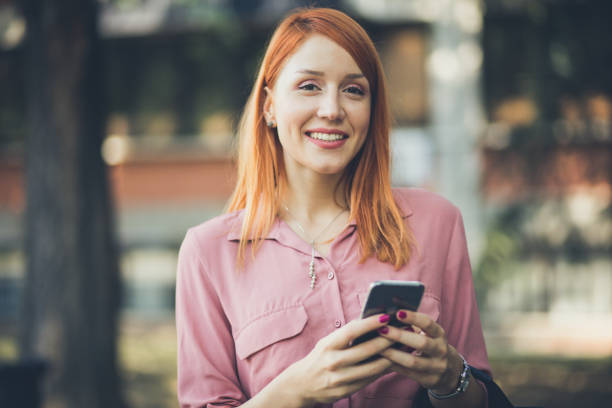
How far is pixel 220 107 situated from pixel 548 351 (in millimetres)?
6805

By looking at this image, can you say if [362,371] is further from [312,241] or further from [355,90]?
[355,90]

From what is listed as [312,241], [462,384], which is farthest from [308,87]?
[462,384]

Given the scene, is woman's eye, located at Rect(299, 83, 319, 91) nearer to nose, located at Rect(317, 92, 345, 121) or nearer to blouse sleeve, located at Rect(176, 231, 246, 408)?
nose, located at Rect(317, 92, 345, 121)

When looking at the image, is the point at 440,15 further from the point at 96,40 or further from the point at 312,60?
the point at 312,60

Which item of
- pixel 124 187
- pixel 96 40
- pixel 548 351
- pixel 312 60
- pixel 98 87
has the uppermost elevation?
pixel 96 40

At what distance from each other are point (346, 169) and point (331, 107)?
353 millimetres

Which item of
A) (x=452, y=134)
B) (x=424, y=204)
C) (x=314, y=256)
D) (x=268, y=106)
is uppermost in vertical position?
(x=452, y=134)

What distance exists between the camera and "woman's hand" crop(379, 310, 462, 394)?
1.80 meters

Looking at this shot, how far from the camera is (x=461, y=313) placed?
2221 millimetres

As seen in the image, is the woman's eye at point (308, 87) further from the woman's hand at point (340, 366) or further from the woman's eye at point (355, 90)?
the woman's hand at point (340, 366)

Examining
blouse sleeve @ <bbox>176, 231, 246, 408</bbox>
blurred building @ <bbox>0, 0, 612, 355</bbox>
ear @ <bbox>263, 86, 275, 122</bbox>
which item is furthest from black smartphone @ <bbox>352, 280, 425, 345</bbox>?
blurred building @ <bbox>0, 0, 612, 355</bbox>

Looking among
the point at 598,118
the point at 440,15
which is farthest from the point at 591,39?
the point at 440,15

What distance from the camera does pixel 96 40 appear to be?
596 centimetres

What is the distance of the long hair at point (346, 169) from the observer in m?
2.18
